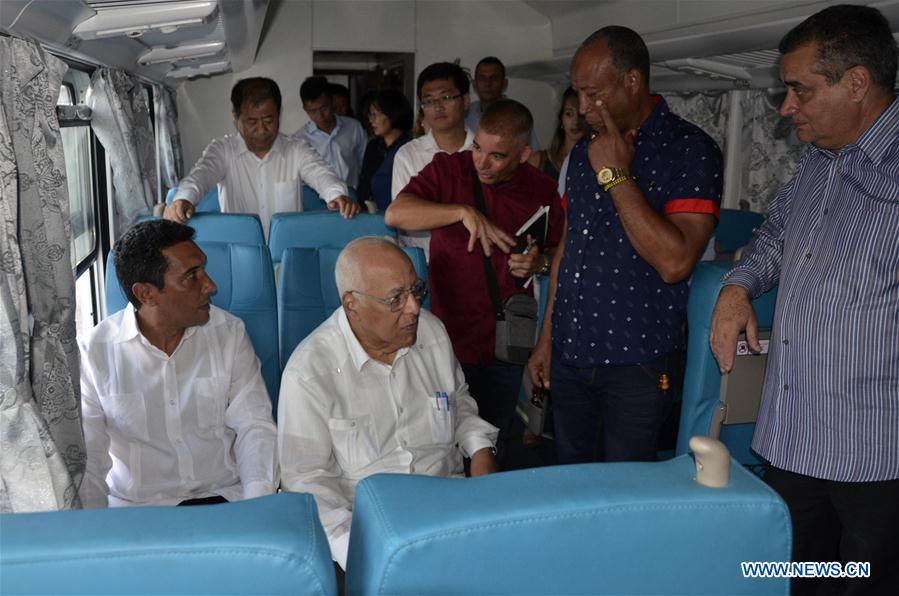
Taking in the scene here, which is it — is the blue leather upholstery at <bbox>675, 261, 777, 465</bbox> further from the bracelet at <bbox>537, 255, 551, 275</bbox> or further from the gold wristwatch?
the bracelet at <bbox>537, 255, 551, 275</bbox>

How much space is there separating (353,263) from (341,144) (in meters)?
5.45

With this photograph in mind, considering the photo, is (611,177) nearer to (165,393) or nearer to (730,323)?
(730,323)

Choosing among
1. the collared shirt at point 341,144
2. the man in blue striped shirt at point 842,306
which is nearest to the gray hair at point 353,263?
the man in blue striped shirt at point 842,306

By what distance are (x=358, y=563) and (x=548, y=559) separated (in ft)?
0.76

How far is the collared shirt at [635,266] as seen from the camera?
91.0 inches

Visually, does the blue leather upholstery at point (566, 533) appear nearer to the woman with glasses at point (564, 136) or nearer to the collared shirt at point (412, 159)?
the collared shirt at point (412, 159)

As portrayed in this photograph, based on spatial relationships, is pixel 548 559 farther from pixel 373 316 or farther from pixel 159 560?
pixel 373 316

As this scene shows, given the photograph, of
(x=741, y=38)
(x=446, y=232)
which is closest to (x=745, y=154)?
(x=741, y=38)

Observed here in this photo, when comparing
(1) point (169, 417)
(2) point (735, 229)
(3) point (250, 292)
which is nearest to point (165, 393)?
(1) point (169, 417)

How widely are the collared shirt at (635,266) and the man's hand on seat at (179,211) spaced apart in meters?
1.95

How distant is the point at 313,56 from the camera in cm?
1012

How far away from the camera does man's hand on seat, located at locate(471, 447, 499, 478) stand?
2.38 meters

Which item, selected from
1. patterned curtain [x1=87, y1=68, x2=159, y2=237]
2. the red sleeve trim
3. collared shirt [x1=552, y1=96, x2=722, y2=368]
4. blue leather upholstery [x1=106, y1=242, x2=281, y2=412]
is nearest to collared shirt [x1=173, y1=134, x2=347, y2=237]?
patterned curtain [x1=87, y1=68, x2=159, y2=237]

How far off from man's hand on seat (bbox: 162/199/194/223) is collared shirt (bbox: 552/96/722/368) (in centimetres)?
195
